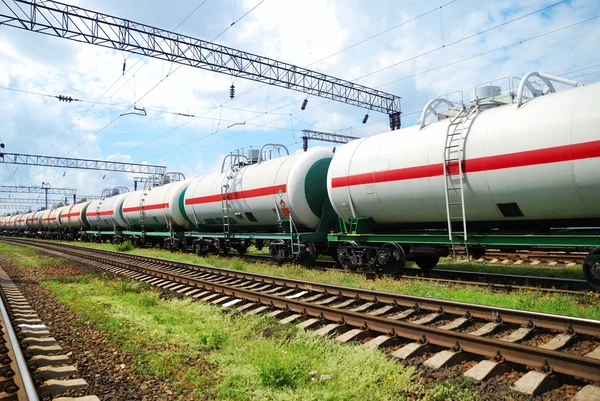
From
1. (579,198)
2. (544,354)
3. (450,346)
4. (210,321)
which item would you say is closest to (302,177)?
(210,321)

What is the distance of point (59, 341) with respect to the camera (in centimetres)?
656

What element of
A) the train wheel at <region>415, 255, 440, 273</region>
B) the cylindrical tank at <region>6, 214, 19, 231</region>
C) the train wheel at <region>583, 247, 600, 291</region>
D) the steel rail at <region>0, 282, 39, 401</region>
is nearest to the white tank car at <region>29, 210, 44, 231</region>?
the cylindrical tank at <region>6, 214, 19, 231</region>

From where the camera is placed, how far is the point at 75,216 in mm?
39469

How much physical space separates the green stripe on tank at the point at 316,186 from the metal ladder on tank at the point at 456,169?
528 centimetres

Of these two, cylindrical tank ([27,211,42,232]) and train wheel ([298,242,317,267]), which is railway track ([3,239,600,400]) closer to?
train wheel ([298,242,317,267])

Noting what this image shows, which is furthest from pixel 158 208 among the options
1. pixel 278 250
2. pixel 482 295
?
pixel 482 295

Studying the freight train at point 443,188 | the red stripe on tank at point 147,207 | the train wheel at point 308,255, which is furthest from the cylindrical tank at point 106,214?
the train wheel at point 308,255

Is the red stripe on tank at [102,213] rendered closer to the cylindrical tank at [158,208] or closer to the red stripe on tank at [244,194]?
the cylindrical tank at [158,208]

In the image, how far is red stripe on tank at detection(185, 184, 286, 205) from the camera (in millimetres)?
14183

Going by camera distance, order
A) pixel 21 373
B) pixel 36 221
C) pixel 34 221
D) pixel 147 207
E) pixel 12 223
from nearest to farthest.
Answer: pixel 21 373 → pixel 147 207 → pixel 36 221 → pixel 34 221 → pixel 12 223

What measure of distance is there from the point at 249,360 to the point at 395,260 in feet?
21.4

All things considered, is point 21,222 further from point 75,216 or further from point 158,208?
point 158,208

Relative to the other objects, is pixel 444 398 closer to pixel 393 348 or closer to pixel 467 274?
pixel 393 348

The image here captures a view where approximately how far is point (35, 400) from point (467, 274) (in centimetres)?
1021
